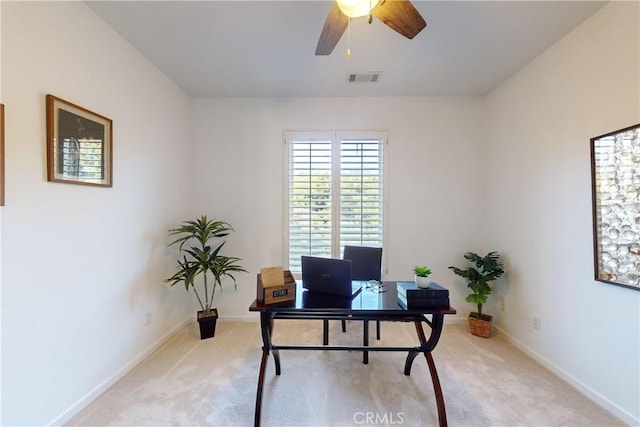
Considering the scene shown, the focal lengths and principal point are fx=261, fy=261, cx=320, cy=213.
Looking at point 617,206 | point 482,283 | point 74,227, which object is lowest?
point 482,283

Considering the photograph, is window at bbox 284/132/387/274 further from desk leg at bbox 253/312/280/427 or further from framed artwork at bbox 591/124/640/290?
framed artwork at bbox 591/124/640/290

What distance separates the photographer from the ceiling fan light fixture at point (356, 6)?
4.09ft

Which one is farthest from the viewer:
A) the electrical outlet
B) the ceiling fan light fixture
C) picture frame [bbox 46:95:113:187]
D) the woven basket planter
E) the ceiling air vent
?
the woven basket planter

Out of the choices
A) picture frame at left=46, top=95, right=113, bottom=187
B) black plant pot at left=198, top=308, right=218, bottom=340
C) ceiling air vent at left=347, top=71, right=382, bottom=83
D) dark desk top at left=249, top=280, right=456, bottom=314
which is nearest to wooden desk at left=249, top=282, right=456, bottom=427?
dark desk top at left=249, top=280, right=456, bottom=314

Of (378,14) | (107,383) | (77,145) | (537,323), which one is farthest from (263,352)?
(537,323)

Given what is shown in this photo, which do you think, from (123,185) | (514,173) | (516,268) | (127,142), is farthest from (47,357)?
(514,173)

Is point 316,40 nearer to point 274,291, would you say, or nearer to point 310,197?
point 310,197

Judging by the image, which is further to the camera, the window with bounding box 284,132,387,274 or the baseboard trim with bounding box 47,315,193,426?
the window with bounding box 284,132,387,274

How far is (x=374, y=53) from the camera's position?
7.69 feet

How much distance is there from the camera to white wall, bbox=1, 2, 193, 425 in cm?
143

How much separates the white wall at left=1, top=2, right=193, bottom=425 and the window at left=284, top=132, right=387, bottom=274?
1491 millimetres

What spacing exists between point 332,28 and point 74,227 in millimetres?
2102

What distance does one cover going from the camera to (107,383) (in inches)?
78.6

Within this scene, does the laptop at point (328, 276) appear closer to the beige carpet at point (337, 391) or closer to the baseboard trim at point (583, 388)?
the beige carpet at point (337, 391)
